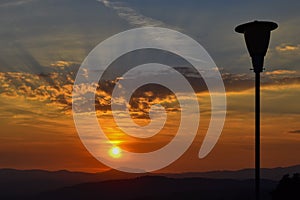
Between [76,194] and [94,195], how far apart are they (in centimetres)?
1113

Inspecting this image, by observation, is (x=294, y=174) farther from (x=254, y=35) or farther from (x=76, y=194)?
(x=76, y=194)

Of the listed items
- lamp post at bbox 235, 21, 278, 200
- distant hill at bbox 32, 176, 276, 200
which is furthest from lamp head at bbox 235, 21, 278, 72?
distant hill at bbox 32, 176, 276, 200

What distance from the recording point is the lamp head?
39.2 feet

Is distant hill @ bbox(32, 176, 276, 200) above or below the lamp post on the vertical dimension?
below

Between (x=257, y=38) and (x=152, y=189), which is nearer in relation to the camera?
(x=257, y=38)

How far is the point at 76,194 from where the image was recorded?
16000 centimetres

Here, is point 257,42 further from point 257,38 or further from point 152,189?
point 152,189

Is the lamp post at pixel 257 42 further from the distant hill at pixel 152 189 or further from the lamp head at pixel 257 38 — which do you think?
the distant hill at pixel 152 189

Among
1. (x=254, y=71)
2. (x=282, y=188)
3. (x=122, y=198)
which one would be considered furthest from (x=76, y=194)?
(x=254, y=71)

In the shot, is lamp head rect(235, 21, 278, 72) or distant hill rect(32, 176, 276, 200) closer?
lamp head rect(235, 21, 278, 72)

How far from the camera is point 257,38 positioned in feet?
39.3

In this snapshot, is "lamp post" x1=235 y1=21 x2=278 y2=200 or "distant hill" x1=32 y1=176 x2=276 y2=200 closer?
"lamp post" x1=235 y1=21 x2=278 y2=200

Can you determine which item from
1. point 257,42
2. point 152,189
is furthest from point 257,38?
point 152,189

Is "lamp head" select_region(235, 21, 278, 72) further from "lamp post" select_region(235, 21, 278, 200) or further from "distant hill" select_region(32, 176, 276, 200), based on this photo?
"distant hill" select_region(32, 176, 276, 200)
